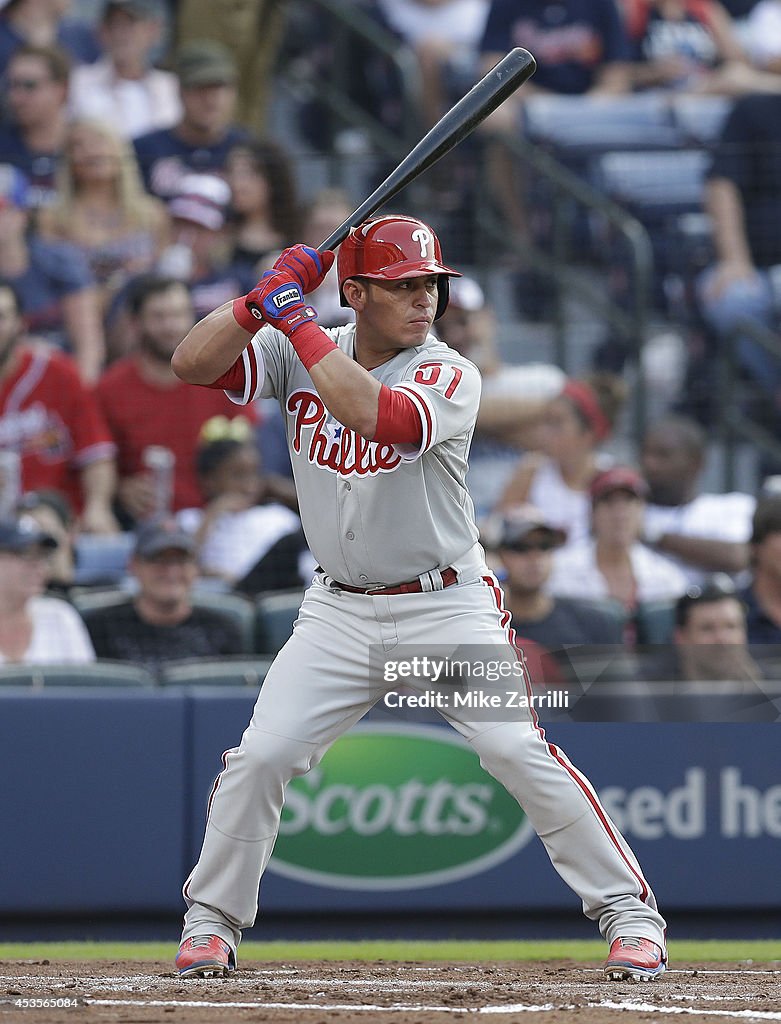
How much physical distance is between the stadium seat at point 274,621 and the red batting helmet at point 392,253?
2419mm

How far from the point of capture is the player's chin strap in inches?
151

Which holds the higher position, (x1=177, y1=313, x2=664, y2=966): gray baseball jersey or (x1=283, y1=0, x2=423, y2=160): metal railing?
(x1=283, y1=0, x2=423, y2=160): metal railing

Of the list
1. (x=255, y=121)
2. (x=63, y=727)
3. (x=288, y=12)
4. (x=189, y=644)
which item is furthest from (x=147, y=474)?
(x=288, y=12)

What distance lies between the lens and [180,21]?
29.7 ft

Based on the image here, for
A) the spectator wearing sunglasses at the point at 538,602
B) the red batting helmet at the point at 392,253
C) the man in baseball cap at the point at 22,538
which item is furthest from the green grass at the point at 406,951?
the red batting helmet at the point at 392,253

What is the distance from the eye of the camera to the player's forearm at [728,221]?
811cm

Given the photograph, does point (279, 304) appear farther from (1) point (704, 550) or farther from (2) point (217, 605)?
(1) point (704, 550)

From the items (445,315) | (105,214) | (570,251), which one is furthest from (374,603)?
(570,251)

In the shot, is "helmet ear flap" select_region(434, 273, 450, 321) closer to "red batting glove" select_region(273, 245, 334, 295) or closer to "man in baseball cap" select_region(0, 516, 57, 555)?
"red batting glove" select_region(273, 245, 334, 295)

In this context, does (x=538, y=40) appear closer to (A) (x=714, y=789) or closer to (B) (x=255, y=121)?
(B) (x=255, y=121)

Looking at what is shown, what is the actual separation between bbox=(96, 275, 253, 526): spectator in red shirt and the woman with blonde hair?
18.7 inches

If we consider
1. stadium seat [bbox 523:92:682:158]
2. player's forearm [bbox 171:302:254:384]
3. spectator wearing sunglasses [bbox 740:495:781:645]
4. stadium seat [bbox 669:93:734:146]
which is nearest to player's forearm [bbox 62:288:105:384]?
stadium seat [bbox 523:92:682:158]

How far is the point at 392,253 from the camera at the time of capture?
12.6 feet

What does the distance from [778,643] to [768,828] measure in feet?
2.94
